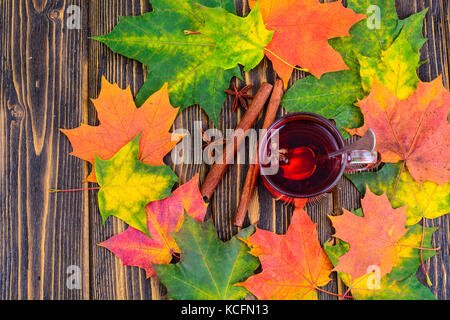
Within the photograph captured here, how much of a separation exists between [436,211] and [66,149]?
821 millimetres

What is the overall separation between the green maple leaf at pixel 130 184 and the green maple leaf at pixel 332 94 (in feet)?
1.02

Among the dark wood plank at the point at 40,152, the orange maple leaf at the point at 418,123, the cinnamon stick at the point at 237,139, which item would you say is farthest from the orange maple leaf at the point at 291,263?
the dark wood plank at the point at 40,152

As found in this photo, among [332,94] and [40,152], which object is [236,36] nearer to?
[332,94]

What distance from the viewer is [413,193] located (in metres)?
0.83

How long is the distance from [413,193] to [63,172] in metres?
0.77

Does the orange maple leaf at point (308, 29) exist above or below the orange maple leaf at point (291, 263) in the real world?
above

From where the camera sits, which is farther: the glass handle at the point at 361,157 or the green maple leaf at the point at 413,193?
the green maple leaf at the point at 413,193

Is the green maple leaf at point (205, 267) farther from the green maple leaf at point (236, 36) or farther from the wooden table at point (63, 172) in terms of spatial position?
the green maple leaf at point (236, 36)

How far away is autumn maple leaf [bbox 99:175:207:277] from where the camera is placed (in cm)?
82

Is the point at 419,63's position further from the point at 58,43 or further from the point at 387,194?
the point at 58,43

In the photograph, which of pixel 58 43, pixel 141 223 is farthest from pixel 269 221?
pixel 58 43

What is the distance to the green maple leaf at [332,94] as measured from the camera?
2.76 ft

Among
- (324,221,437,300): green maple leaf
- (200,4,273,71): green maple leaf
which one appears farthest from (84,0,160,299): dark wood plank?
(324,221,437,300): green maple leaf

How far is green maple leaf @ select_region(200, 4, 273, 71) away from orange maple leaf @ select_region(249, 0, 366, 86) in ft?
0.11
